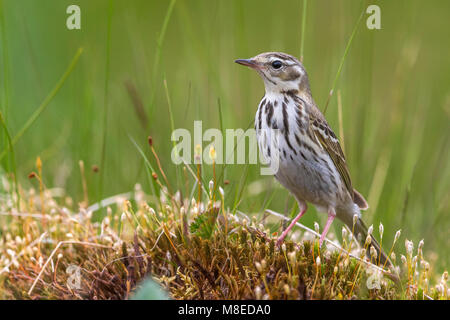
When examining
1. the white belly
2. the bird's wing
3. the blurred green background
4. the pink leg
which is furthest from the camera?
the blurred green background

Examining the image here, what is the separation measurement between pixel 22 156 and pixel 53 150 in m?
0.32

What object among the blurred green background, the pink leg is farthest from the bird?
the blurred green background

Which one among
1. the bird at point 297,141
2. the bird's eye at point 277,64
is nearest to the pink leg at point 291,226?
the bird at point 297,141

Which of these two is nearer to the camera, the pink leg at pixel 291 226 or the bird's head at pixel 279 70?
the pink leg at pixel 291 226

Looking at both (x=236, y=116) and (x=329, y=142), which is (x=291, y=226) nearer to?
(x=329, y=142)

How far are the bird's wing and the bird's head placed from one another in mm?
297

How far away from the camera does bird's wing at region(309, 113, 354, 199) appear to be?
4.10 meters

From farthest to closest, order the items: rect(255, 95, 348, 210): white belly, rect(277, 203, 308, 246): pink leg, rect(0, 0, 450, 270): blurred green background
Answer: rect(0, 0, 450, 270): blurred green background, rect(255, 95, 348, 210): white belly, rect(277, 203, 308, 246): pink leg

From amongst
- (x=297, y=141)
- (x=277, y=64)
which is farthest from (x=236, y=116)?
(x=297, y=141)

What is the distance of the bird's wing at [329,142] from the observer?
4.10m

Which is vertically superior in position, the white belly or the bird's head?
the bird's head

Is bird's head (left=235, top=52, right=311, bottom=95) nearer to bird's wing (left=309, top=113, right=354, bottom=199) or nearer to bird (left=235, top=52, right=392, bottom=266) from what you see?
bird (left=235, top=52, right=392, bottom=266)

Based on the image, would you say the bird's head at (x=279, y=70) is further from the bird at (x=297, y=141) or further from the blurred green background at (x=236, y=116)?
the blurred green background at (x=236, y=116)

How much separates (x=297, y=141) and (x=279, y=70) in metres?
0.57
